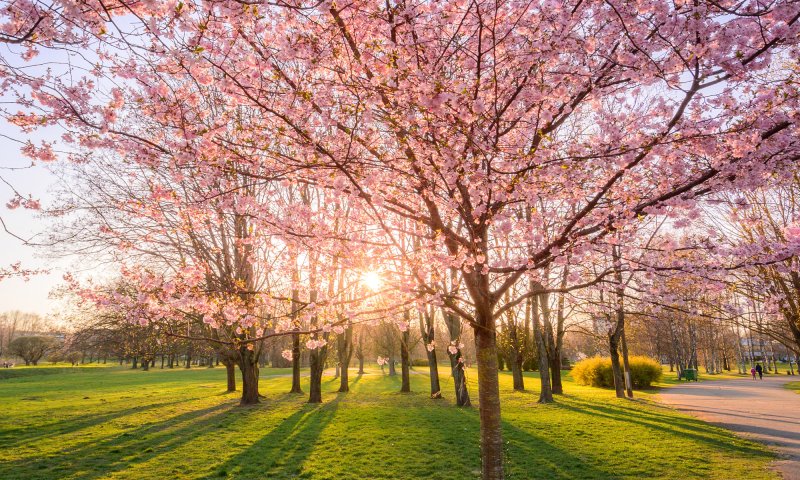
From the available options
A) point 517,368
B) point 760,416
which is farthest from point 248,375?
point 760,416

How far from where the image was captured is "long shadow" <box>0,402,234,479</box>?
8.80m

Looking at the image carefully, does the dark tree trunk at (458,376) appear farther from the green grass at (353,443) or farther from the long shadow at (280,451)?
the long shadow at (280,451)

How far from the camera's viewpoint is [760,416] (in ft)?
50.5

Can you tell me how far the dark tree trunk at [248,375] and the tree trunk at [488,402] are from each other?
1388cm

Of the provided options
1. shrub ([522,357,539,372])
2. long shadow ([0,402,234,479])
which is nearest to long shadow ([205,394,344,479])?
long shadow ([0,402,234,479])

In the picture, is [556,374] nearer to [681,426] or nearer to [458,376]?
[458,376]

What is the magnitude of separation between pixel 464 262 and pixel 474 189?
3.85 ft

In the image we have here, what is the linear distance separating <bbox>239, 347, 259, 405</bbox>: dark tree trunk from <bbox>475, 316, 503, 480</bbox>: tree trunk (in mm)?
13884

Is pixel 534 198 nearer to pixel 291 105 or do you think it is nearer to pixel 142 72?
pixel 291 105

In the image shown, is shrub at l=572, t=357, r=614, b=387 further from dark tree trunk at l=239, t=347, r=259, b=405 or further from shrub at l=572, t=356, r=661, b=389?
dark tree trunk at l=239, t=347, r=259, b=405

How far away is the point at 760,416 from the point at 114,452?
20.2 m

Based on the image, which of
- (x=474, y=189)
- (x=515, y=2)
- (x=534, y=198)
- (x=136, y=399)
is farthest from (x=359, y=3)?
(x=136, y=399)

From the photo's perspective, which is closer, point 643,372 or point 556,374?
point 556,374

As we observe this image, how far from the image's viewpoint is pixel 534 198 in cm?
573
